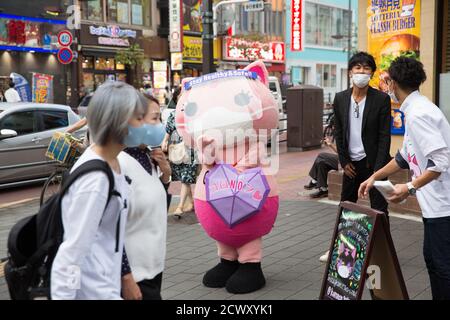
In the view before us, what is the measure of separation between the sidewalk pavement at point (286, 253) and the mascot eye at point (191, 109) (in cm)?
155

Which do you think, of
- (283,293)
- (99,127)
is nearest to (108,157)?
(99,127)

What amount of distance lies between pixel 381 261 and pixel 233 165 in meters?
1.54

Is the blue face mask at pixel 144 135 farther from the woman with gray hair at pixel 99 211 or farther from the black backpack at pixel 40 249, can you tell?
the black backpack at pixel 40 249

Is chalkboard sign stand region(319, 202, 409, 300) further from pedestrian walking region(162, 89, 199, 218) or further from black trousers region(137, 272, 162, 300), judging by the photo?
pedestrian walking region(162, 89, 199, 218)

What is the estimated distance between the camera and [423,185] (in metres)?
3.73

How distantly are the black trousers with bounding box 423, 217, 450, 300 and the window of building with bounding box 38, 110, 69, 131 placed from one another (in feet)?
29.6

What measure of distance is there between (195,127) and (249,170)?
2.02 feet

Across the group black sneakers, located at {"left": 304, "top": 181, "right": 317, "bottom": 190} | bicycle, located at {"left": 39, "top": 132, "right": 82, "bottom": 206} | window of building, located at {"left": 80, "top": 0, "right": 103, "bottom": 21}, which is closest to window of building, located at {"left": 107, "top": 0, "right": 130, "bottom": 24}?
window of building, located at {"left": 80, "top": 0, "right": 103, "bottom": 21}

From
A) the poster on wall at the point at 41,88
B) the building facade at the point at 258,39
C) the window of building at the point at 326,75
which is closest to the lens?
the poster on wall at the point at 41,88

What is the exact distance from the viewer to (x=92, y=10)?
30672mm

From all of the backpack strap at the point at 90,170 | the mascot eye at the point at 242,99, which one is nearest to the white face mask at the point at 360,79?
the mascot eye at the point at 242,99

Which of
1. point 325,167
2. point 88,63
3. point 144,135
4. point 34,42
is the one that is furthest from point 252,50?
point 144,135

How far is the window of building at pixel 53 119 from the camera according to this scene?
1141 centimetres

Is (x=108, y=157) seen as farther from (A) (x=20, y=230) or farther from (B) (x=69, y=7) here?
(B) (x=69, y=7)
